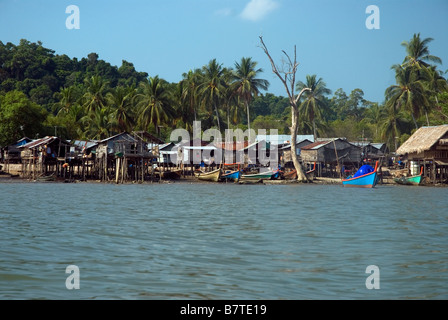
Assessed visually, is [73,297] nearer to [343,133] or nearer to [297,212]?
[297,212]

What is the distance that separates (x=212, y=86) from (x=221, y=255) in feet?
173

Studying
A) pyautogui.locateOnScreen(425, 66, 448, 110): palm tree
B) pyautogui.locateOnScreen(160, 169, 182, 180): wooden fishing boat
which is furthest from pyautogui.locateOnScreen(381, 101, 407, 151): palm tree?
pyautogui.locateOnScreen(160, 169, 182, 180): wooden fishing boat

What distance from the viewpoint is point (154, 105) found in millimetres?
59312

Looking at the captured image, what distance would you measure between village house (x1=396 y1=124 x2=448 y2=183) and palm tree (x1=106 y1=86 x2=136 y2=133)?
1220 inches

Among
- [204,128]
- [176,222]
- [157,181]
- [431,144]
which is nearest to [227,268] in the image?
[176,222]

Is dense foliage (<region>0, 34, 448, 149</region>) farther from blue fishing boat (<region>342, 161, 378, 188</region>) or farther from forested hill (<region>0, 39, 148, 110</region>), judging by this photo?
blue fishing boat (<region>342, 161, 378, 188</region>)

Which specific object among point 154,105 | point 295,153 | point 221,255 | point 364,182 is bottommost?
point 221,255

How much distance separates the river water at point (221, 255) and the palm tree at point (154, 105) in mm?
41103

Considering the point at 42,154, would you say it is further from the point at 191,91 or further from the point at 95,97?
the point at 191,91

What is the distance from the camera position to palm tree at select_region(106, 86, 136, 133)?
6044 cm

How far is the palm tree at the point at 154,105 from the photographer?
194ft

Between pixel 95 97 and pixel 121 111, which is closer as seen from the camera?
pixel 121 111

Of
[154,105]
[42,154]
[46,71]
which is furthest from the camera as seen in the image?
[46,71]

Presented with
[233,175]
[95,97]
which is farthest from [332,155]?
[95,97]
